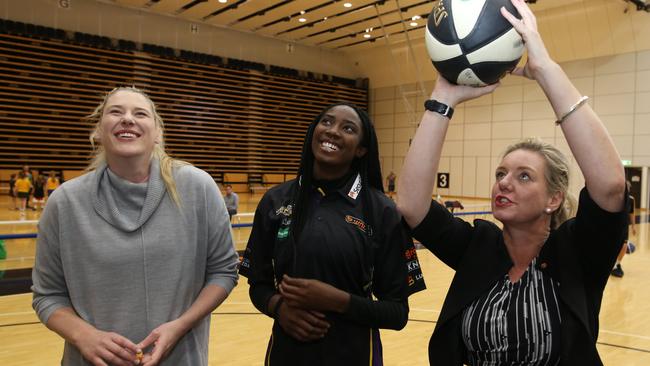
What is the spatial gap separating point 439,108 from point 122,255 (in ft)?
3.56

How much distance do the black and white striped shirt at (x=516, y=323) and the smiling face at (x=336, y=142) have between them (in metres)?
0.64

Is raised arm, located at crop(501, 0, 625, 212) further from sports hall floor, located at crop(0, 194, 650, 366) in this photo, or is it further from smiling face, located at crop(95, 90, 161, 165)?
sports hall floor, located at crop(0, 194, 650, 366)

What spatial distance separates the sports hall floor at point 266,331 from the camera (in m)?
4.15

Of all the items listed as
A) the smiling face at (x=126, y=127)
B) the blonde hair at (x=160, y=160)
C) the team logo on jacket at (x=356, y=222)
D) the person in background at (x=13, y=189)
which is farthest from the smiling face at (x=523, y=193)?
the person in background at (x=13, y=189)

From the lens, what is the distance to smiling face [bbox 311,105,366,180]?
1851 mm

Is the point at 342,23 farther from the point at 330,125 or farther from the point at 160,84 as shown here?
the point at 330,125

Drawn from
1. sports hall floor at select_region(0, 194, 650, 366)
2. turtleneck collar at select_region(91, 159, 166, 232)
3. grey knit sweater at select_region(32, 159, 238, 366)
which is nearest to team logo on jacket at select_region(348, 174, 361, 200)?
grey knit sweater at select_region(32, 159, 238, 366)

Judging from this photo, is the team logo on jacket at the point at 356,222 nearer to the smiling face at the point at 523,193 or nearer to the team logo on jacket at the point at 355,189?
the team logo on jacket at the point at 355,189

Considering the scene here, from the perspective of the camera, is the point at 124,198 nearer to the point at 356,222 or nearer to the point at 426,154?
the point at 356,222

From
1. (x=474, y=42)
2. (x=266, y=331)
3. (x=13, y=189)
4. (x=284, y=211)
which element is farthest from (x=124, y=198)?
(x=13, y=189)

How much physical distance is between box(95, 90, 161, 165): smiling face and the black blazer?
3.10 ft

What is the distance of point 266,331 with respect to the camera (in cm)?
481

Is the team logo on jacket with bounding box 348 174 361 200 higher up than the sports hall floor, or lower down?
higher up

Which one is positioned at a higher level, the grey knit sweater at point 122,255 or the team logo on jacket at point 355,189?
the team logo on jacket at point 355,189
